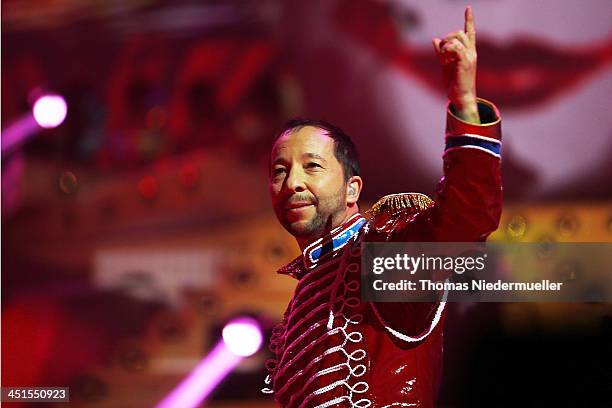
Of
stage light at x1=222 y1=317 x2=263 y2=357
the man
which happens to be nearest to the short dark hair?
the man

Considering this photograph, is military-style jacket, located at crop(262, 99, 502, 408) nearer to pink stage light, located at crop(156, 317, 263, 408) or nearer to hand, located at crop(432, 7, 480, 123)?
hand, located at crop(432, 7, 480, 123)

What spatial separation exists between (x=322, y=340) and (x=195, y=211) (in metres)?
0.86

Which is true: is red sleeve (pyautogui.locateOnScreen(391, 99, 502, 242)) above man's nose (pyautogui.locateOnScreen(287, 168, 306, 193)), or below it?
below

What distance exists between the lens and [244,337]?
2465mm

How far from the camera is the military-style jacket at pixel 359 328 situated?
1.58 metres

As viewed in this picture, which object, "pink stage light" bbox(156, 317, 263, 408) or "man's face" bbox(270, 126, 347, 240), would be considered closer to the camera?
"man's face" bbox(270, 126, 347, 240)

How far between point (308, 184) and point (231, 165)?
67 centimetres

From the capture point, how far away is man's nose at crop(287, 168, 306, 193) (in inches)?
73.2

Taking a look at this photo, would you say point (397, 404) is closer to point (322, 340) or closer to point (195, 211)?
point (322, 340)

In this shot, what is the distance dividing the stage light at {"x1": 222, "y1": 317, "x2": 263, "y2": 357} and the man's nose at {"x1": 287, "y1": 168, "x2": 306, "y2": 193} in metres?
0.72

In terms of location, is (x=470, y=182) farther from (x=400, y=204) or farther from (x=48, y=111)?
(x=48, y=111)

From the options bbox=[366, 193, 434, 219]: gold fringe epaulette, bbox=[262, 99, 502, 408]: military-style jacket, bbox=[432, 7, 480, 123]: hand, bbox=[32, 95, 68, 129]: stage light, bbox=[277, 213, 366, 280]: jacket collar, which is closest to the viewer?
bbox=[432, 7, 480, 123]: hand

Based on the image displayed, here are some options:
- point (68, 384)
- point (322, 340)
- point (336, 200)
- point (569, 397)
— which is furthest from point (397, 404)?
point (68, 384)

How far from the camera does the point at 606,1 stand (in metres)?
2.37
